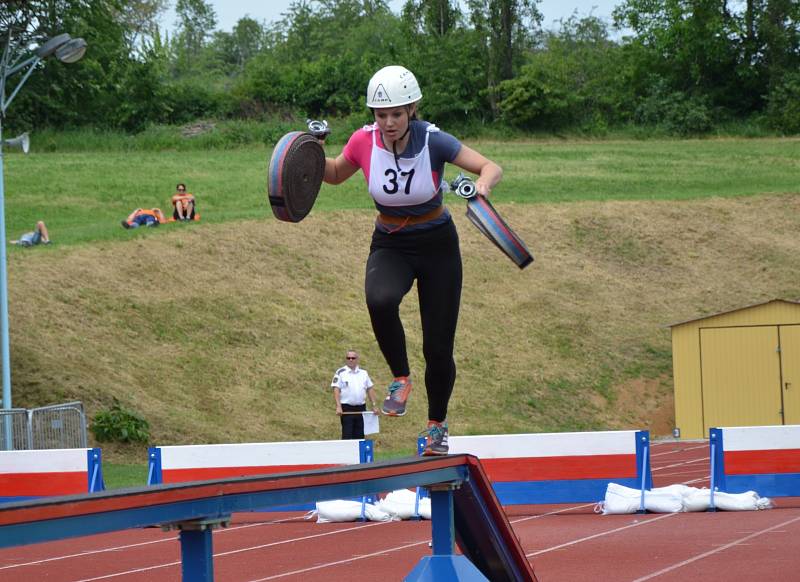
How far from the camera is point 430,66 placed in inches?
2771

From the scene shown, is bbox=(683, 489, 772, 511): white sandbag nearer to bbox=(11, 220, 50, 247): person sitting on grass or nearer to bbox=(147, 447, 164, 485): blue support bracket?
bbox=(147, 447, 164, 485): blue support bracket

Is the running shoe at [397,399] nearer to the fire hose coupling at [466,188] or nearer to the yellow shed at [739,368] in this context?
the fire hose coupling at [466,188]

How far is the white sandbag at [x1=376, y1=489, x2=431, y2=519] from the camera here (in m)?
14.3

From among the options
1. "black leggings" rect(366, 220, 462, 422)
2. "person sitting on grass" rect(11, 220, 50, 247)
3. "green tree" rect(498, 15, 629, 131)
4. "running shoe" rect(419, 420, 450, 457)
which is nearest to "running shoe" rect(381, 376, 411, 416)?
"black leggings" rect(366, 220, 462, 422)

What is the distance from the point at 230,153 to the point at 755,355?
3268 centimetres

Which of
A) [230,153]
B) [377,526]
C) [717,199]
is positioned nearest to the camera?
[377,526]

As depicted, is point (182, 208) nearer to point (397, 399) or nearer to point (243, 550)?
point (243, 550)

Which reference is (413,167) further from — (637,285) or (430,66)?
(430,66)

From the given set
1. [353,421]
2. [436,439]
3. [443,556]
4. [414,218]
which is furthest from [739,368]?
[443,556]

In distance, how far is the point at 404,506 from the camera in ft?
47.4

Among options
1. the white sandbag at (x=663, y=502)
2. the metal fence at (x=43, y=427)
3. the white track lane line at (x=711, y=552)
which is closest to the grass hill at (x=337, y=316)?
the metal fence at (x=43, y=427)

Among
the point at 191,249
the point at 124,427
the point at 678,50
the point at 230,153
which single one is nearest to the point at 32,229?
the point at 191,249

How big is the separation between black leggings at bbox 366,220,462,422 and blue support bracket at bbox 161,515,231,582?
263cm

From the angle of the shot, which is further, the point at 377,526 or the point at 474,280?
the point at 474,280
